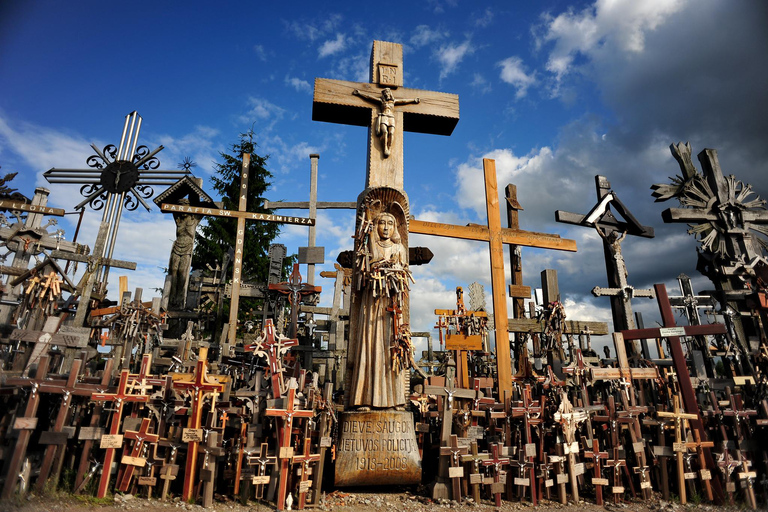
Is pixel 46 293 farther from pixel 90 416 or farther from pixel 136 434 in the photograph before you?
pixel 136 434

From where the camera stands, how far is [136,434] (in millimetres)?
4520

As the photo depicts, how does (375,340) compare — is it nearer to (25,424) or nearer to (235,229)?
(25,424)

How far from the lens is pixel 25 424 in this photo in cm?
424

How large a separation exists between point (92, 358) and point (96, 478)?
13.6 ft

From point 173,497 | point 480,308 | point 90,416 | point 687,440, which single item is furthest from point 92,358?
point 687,440

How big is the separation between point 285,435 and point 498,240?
471 cm

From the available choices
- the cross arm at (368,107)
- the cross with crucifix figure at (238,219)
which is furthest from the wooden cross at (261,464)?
the cross arm at (368,107)

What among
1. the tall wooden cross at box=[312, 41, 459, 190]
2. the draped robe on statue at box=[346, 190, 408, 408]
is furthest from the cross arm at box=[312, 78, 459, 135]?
the draped robe on statue at box=[346, 190, 408, 408]

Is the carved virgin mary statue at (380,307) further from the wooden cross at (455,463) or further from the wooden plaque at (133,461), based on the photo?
the wooden plaque at (133,461)

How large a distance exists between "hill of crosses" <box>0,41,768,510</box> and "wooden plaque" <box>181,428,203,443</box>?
0.07 ft

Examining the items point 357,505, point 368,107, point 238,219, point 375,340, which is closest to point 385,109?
point 368,107

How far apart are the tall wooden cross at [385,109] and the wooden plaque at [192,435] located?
12.6 feet

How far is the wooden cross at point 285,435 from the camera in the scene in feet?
14.3

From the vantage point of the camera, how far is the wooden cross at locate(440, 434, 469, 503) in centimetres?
492
